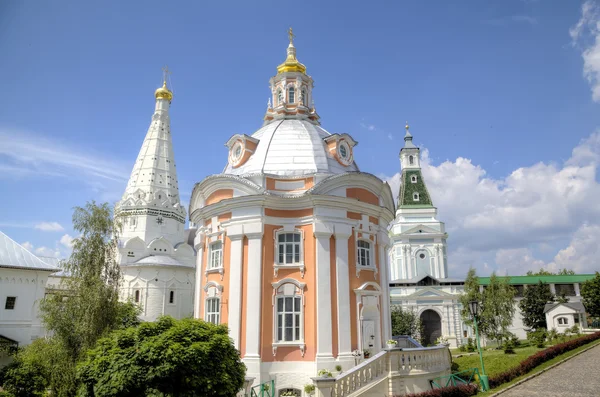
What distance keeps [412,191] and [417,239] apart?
735 cm

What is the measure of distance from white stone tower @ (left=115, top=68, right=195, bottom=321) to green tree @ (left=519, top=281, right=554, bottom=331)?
39578mm

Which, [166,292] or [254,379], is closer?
[254,379]

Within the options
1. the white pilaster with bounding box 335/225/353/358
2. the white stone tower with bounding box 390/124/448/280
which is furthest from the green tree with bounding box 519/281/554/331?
the white pilaster with bounding box 335/225/353/358

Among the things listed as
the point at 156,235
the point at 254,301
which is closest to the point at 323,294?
the point at 254,301

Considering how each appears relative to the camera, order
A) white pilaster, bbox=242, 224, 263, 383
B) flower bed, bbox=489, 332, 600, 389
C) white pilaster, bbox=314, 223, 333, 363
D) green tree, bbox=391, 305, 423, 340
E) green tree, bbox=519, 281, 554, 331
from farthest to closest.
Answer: green tree, bbox=519, 281, 554, 331 < green tree, bbox=391, 305, 423, 340 < white pilaster, bbox=314, 223, 333, 363 < white pilaster, bbox=242, 224, 263, 383 < flower bed, bbox=489, 332, 600, 389

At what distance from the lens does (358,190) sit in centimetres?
2391

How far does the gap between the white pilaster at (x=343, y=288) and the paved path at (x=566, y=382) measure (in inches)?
283

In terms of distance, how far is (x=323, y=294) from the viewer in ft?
70.0

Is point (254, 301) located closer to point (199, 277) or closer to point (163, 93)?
point (199, 277)

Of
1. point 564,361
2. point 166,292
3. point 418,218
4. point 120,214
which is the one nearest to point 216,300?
point 120,214

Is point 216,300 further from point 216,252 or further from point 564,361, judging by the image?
point 564,361

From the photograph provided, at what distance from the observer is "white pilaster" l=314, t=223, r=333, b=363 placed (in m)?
20.6

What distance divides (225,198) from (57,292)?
888 cm

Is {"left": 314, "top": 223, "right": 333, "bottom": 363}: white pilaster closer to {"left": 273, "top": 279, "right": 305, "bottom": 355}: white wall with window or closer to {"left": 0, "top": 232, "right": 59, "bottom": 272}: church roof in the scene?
{"left": 273, "top": 279, "right": 305, "bottom": 355}: white wall with window
